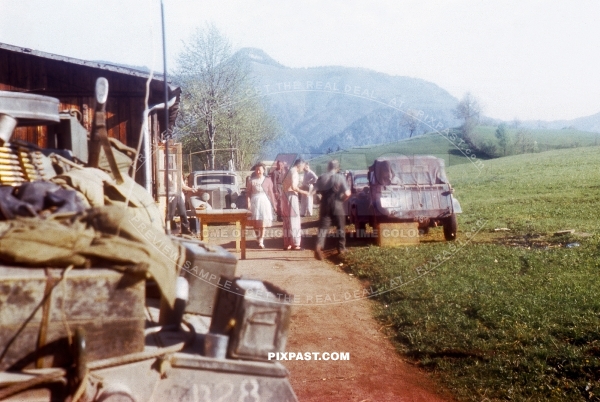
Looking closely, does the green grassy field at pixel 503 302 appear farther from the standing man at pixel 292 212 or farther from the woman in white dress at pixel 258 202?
the woman in white dress at pixel 258 202

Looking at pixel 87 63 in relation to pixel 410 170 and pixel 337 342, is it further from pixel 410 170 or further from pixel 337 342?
pixel 337 342

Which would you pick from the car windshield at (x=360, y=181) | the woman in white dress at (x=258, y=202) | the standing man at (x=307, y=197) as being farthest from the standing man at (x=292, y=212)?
the car windshield at (x=360, y=181)

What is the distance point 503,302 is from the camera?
264 inches

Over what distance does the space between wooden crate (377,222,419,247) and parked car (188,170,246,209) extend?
7.49 meters

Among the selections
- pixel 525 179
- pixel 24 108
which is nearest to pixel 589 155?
pixel 525 179

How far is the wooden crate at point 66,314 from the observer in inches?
94.7

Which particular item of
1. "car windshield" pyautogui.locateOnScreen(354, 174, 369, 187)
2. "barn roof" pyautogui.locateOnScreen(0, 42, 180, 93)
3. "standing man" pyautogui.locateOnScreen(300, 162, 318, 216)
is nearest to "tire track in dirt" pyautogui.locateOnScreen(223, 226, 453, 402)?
"barn roof" pyautogui.locateOnScreen(0, 42, 180, 93)

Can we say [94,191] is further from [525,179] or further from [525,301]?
[525,179]

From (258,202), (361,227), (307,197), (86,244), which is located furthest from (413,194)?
(86,244)

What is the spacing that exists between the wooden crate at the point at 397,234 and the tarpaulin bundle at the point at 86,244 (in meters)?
8.78

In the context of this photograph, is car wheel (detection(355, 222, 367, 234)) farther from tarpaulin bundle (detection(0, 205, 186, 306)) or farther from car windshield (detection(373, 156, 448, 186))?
tarpaulin bundle (detection(0, 205, 186, 306))

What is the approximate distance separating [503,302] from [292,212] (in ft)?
16.6

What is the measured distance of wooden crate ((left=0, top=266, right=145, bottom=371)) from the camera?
2406mm

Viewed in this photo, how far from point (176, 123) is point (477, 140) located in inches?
355
